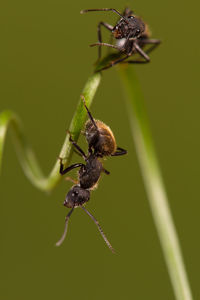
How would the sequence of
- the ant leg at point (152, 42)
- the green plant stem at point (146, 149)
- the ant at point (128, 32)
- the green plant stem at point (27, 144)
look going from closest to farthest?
the green plant stem at point (27, 144) < the green plant stem at point (146, 149) < the ant at point (128, 32) < the ant leg at point (152, 42)

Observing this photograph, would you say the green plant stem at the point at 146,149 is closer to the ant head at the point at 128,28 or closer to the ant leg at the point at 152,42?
the ant head at the point at 128,28

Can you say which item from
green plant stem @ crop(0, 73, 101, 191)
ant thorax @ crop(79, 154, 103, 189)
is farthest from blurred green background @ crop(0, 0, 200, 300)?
green plant stem @ crop(0, 73, 101, 191)

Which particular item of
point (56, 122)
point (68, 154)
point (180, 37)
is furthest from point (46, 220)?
point (68, 154)

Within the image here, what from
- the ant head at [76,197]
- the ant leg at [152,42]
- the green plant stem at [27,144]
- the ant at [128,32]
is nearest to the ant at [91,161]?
the ant head at [76,197]

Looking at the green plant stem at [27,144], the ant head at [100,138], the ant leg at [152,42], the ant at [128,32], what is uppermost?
the ant leg at [152,42]

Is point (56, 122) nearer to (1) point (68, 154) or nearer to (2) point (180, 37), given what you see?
(2) point (180, 37)

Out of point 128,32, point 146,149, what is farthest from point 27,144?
point 128,32

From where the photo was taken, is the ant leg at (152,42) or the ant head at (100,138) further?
the ant leg at (152,42)
